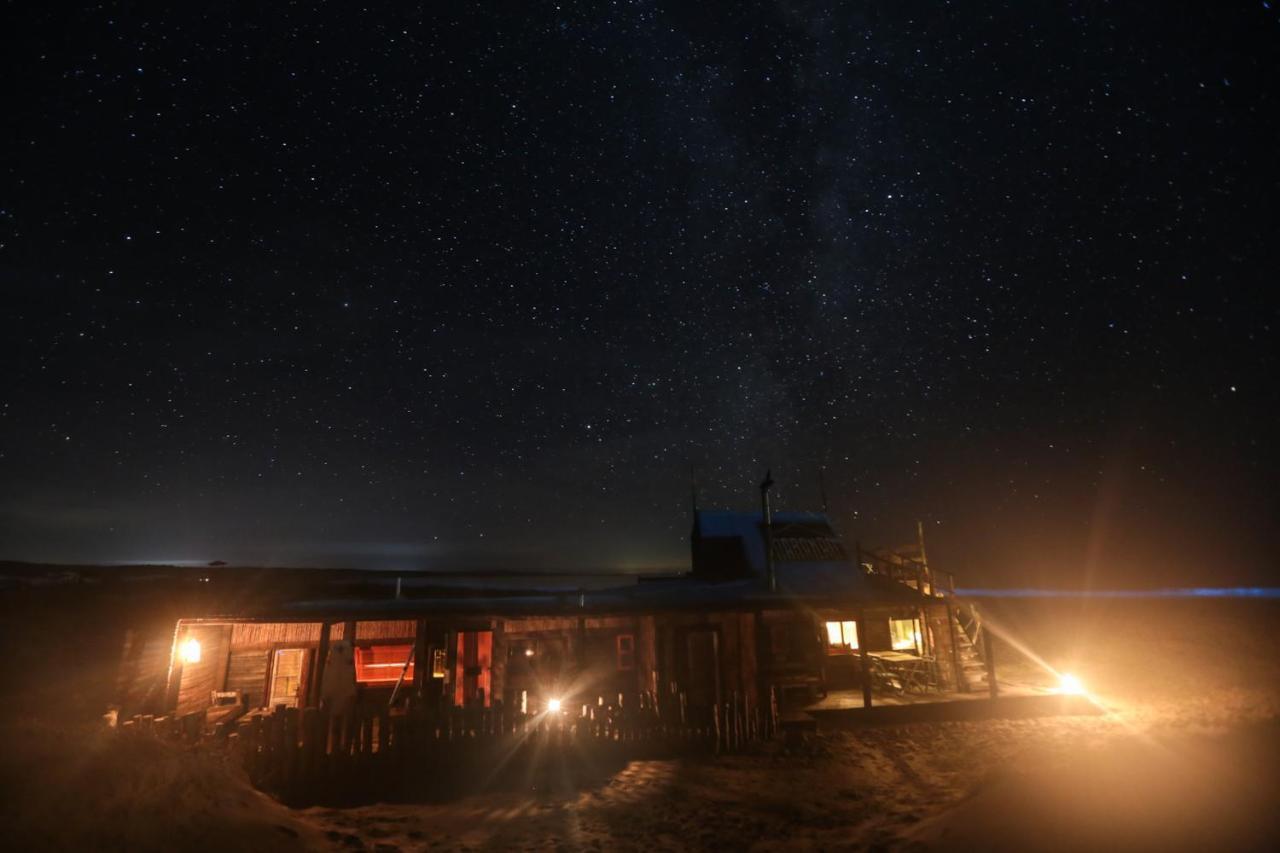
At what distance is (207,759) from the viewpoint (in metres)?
8.40

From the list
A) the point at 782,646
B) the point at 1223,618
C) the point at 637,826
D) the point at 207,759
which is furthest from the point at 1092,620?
the point at 207,759

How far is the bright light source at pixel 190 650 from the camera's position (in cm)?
1543

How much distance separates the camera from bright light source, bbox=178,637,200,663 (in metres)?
15.4

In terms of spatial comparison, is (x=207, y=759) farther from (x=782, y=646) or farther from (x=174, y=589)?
(x=782, y=646)

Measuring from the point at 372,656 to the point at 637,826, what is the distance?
1513 cm

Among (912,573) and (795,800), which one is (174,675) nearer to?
(795,800)

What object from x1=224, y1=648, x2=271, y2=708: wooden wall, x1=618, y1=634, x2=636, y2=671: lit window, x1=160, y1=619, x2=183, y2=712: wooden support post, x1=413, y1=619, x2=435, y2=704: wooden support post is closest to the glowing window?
x1=224, y1=648, x2=271, y2=708: wooden wall

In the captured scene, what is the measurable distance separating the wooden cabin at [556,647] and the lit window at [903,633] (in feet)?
3.13

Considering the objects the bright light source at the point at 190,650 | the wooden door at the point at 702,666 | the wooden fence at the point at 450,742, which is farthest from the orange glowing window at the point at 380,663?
the wooden door at the point at 702,666

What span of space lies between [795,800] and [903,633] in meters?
15.7

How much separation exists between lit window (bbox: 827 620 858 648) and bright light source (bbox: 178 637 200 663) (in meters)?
20.4

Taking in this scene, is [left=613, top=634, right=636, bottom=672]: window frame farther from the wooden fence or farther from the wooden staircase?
the wooden staircase

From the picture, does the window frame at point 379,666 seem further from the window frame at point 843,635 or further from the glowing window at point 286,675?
the window frame at point 843,635

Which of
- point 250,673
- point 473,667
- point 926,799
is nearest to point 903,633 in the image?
point 926,799
